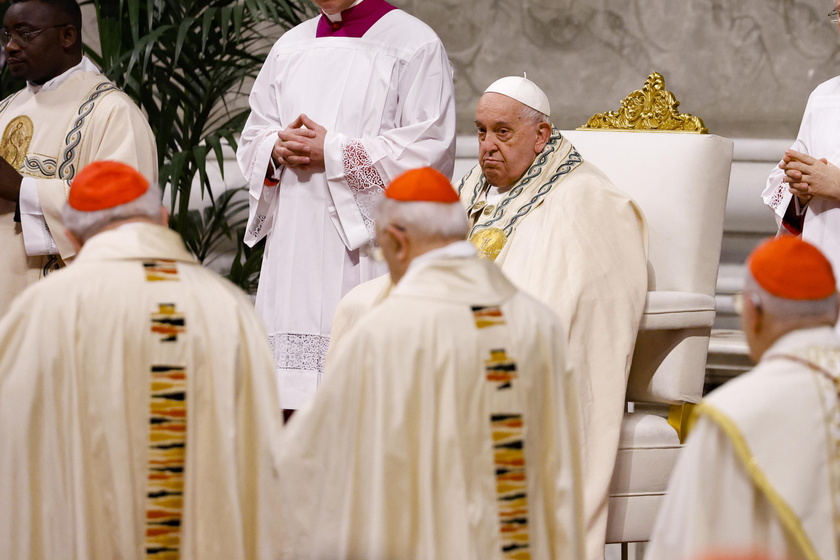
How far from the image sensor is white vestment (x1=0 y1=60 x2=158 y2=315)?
4824 mm

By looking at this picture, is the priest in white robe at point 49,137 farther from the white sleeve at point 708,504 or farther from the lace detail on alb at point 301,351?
the white sleeve at point 708,504

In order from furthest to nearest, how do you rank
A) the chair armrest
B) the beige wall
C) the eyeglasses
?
1. the beige wall
2. the eyeglasses
3. the chair armrest

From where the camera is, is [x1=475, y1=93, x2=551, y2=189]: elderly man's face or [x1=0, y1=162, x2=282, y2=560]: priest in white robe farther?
[x1=475, y1=93, x2=551, y2=189]: elderly man's face

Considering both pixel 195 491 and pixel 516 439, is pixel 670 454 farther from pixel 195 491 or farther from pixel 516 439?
pixel 195 491

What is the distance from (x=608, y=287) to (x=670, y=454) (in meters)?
0.57

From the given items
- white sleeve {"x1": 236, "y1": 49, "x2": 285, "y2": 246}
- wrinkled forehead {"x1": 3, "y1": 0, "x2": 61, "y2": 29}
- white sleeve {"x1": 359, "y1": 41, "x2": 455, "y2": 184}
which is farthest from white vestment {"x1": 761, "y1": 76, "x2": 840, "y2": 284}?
wrinkled forehead {"x1": 3, "y1": 0, "x2": 61, "y2": 29}

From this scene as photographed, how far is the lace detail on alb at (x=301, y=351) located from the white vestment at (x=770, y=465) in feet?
7.62

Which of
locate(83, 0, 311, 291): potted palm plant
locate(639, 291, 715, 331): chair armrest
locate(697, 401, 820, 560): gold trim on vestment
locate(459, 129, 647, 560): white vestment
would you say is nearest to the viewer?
locate(697, 401, 820, 560): gold trim on vestment

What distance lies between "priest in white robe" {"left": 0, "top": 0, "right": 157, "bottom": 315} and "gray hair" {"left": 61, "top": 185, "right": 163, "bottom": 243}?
4.86ft

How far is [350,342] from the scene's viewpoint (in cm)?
299

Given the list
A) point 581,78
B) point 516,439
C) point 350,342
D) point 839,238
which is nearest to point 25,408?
point 350,342

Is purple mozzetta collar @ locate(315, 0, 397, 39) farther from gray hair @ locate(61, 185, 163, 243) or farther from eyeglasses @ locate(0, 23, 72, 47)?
gray hair @ locate(61, 185, 163, 243)

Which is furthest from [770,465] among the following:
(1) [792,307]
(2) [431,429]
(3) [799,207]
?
(3) [799,207]

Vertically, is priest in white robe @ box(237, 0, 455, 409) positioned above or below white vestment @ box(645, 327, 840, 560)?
above
